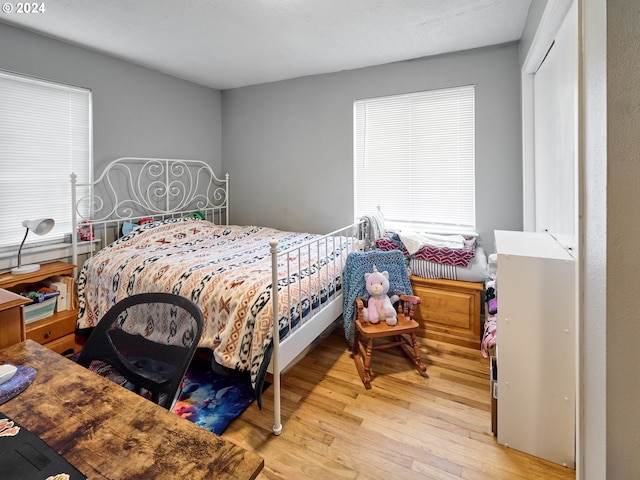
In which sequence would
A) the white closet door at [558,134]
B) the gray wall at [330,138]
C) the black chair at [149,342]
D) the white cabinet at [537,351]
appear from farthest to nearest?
the gray wall at [330,138]
the white cabinet at [537,351]
the white closet door at [558,134]
the black chair at [149,342]

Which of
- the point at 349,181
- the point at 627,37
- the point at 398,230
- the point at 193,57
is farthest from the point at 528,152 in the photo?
the point at 193,57

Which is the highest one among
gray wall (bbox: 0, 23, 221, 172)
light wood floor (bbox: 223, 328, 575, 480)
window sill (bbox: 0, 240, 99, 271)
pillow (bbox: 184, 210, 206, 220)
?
gray wall (bbox: 0, 23, 221, 172)

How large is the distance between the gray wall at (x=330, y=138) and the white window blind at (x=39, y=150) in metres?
1.60

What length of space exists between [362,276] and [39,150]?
264 cm

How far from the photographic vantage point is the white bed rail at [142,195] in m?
2.91

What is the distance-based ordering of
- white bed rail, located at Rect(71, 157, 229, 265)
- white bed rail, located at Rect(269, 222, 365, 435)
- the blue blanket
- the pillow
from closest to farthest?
white bed rail, located at Rect(269, 222, 365, 435) < the blue blanket < white bed rail, located at Rect(71, 157, 229, 265) < the pillow

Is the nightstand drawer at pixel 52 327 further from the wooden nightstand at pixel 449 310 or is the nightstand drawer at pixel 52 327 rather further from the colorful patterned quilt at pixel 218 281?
the wooden nightstand at pixel 449 310

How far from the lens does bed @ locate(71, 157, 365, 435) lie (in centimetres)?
181

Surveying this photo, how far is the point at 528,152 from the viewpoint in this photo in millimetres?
2477

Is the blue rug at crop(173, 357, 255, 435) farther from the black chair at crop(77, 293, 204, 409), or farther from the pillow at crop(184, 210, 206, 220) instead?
the pillow at crop(184, 210, 206, 220)

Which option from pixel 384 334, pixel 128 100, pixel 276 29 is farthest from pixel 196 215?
pixel 384 334

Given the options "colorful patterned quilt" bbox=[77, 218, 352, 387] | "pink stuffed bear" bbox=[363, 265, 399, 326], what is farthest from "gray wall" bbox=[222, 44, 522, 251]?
"pink stuffed bear" bbox=[363, 265, 399, 326]

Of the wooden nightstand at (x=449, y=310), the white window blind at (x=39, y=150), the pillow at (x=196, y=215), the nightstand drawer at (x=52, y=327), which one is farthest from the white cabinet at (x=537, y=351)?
the white window blind at (x=39, y=150)

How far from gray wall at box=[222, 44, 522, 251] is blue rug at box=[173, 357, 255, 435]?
1869 millimetres
